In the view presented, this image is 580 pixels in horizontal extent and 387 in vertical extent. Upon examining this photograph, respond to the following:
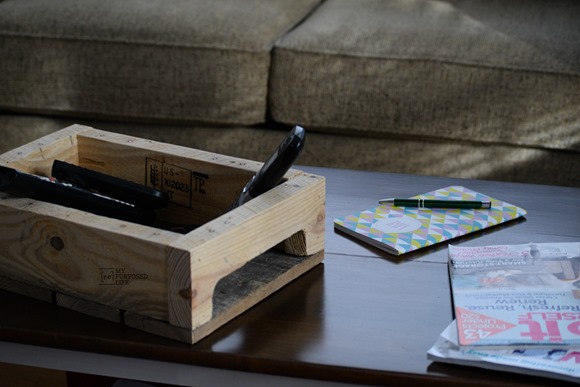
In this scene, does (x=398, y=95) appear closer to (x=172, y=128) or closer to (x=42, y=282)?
(x=172, y=128)

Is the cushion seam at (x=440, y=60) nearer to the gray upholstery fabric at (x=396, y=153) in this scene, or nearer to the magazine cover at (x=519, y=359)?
the gray upholstery fabric at (x=396, y=153)

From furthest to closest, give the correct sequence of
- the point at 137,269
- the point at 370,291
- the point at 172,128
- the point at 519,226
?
the point at 172,128 → the point at 519,226 → the point at 370,291 → the point at 137,269

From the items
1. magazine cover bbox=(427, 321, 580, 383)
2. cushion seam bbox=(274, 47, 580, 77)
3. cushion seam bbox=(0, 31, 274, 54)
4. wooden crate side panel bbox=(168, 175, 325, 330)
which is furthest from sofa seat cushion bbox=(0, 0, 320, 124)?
magazine cover bbox=(427, 321, 580, 383)

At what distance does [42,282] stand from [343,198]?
471 millimetres

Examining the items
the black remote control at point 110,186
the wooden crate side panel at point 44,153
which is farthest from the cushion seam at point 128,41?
the black remote control at point 110,186

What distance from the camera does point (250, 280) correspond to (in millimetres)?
1014

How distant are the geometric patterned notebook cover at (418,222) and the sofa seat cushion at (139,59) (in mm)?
808

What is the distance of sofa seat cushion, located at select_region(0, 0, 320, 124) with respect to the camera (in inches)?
78.2

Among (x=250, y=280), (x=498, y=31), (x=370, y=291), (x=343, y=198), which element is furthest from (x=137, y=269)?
(x=498, y=31)

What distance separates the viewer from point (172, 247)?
88 cm

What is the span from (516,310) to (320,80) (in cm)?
109

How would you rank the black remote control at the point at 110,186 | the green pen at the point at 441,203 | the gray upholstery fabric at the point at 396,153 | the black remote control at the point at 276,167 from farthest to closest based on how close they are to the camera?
1. the gray upholstery fabric at the point at 396,153
2. the green pen at the point at 441,203
3. the black remote control at the point at 110,186
4. the black remote control at the point at 276,167

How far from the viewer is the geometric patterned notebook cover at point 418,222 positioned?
1.15 meters

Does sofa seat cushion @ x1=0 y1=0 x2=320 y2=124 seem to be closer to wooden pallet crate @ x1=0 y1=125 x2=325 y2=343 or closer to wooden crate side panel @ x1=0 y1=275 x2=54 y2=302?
wooden pallet crate @ x1=0 y1=125 x2=325 y2=343
